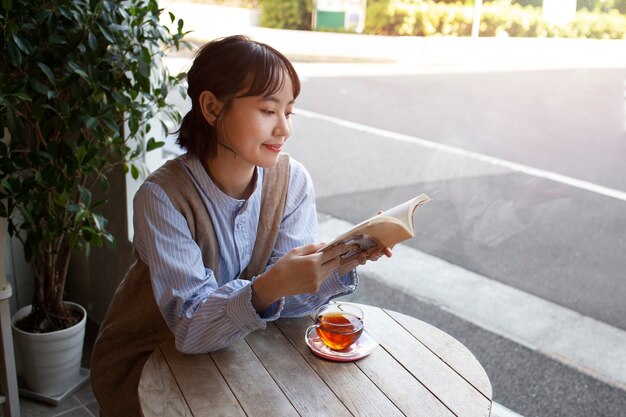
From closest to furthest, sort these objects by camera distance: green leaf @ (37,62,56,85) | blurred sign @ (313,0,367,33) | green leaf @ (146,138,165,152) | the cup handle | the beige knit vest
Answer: the cup handle
the beige knit vest
green leaf @ (37,62,56,85)
green leaf @ (146,138,165,152)
blurred sign @ (313,0,367,33)

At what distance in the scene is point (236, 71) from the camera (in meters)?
1.41

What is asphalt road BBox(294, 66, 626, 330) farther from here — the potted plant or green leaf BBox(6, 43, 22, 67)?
green leaf BBox(6, 43, 22, 67)

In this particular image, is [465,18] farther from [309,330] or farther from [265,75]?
[309,330]

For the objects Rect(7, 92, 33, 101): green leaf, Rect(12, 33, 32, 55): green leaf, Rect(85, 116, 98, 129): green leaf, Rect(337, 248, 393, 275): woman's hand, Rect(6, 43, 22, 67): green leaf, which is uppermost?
Rect(12, 33, 32, 55): green leaf

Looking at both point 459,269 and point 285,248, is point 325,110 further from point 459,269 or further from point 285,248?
point 285,248

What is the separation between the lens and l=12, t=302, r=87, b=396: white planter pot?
2371 millimetres

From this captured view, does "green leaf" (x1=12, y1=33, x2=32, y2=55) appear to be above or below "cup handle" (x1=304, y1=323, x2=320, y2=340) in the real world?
above

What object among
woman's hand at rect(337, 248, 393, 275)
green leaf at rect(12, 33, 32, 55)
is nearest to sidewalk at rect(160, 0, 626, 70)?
green leaf at rect(12, 33, 32, 55)

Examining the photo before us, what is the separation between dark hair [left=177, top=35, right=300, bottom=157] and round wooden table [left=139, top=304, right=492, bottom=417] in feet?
1.73

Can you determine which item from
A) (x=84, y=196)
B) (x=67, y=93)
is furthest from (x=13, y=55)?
(x=84, y=196)

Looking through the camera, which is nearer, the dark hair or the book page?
the book page

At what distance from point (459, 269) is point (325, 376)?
1.67 m

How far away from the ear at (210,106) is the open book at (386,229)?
0.42 meters

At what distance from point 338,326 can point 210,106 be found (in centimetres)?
58
